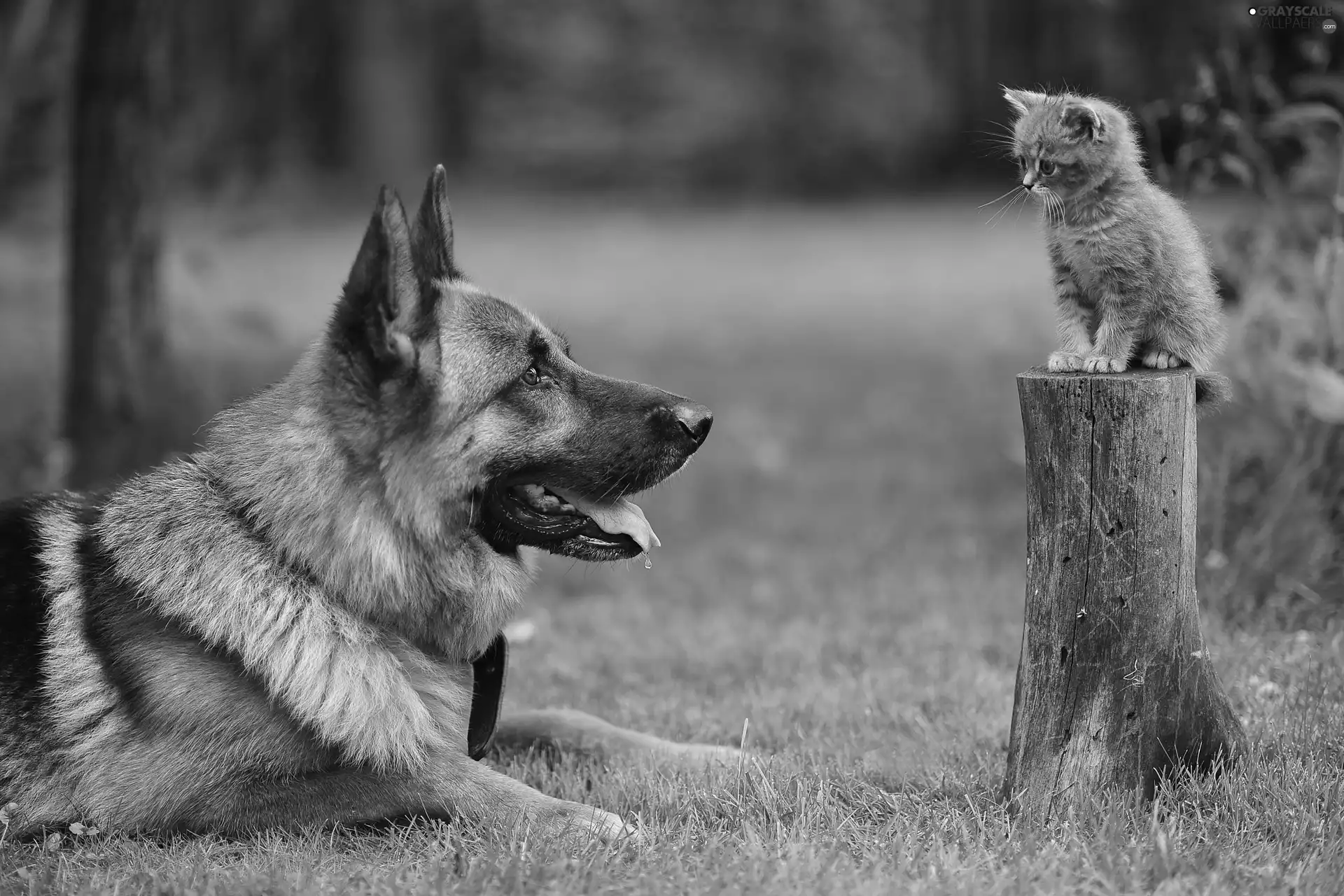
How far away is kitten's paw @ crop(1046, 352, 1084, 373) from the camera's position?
3.71m

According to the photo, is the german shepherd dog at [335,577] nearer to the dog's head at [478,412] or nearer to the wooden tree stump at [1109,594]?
the dog's head at [478,412]

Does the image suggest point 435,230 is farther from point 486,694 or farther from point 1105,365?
point 1105,365

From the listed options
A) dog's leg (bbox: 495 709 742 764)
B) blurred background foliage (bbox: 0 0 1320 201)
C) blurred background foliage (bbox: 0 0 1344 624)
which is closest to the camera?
dog's leg (bbox: 495 709 742 764)

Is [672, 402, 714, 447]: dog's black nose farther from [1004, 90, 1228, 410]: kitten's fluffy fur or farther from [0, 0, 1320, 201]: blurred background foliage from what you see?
[0, 0, 1320, 201]: blurred background foliage

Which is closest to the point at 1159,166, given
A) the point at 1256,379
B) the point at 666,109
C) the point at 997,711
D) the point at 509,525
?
the point at 1256,379

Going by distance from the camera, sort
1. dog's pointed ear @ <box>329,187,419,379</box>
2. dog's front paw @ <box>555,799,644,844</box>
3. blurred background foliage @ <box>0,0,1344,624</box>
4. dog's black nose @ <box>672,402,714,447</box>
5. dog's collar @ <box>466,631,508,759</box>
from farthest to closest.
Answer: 1. blurred background foliage @ <box>0,0,1344,624</box>
2. dog's collar @ <box>466,631,508,759</box>
3. dog's black nose @ <box>672,402,714,447</box>
4. dog's front paw @ <box>555,799,644,844</box>
5. dog's pointed ear @ <box>329,187,419,379</box>

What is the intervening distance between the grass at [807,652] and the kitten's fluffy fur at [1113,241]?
4.23ft

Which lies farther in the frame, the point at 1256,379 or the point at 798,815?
the point at 1256,379

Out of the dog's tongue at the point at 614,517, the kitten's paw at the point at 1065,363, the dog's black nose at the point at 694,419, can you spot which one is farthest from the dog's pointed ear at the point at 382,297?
the kitten's paw at the point at 1065,363

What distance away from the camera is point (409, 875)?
10.9 feet

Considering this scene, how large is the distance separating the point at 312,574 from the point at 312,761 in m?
0.55

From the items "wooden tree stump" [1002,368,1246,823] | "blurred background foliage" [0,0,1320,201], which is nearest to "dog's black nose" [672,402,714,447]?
"wooden tree stump" [1002,368,1246,823]

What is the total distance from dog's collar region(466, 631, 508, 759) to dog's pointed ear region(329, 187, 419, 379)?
3.58 feet

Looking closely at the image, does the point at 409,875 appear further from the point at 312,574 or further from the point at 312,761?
the point at 312,574
